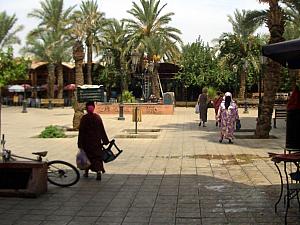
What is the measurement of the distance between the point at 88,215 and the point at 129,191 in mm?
1604

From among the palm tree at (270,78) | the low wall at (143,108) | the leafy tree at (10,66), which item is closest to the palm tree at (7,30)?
the leafy tree at (10,66)

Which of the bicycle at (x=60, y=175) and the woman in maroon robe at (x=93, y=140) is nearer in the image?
the bicycle at (x=60, y=175)

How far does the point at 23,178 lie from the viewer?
7.54 metres

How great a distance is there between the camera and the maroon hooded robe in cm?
877

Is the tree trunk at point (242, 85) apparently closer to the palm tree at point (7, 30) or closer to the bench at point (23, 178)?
the palm tree at point (7, 30)

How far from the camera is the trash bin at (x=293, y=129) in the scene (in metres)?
8.17

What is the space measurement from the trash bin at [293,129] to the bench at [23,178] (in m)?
4.01

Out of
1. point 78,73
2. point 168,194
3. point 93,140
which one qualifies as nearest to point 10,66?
point 78,73

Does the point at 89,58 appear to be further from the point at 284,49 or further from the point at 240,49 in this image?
the point at 284,49

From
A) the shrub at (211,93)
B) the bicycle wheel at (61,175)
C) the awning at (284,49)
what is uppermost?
the awning at (284,49)

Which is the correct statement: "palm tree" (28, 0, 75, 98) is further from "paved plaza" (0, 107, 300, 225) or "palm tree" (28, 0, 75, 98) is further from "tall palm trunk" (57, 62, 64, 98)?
"paved plaza" (0, 107, 300, 225)

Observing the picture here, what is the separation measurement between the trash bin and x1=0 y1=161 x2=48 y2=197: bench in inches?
158

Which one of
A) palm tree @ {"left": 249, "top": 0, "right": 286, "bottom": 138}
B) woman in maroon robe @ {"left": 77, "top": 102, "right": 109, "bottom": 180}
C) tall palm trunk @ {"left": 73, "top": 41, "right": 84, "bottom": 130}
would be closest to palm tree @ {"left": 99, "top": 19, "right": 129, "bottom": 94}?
tall palm trunk @ {"left": 73, "top": 41, "right": 84, "bottom": 130}

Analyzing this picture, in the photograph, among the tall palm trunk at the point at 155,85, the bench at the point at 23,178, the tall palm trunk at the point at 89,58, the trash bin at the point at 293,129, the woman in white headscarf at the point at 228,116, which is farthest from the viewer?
the tall palm trunk at the point at 89,58
